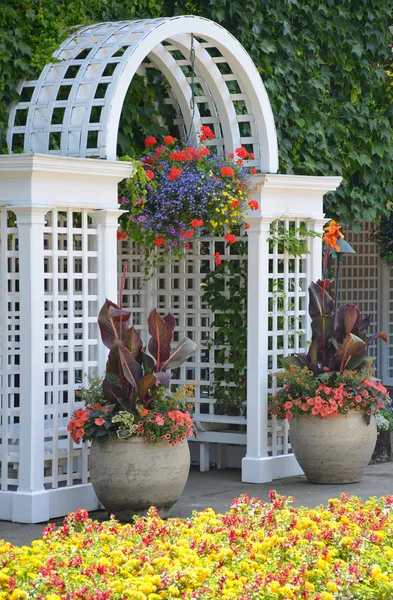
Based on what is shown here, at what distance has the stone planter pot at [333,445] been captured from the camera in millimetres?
9203

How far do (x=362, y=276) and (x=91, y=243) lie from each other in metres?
7.10

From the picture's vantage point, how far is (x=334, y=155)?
37.1ft

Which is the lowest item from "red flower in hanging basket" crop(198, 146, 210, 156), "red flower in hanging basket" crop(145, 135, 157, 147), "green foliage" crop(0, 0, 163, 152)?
"red flower in hanging basket" crop(198, 146, 210, 156)

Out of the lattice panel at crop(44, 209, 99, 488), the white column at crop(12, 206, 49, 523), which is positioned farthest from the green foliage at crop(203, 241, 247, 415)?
the white column at crop(12, 206, 49, 523)

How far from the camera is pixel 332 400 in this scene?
9.08m

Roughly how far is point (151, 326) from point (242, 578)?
10.5ft

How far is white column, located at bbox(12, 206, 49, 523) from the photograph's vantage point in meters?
7.84

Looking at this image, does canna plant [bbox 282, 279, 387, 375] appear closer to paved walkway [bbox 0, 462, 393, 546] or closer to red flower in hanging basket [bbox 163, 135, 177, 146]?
paved walkway [bbox 0, 462, 393, 546]

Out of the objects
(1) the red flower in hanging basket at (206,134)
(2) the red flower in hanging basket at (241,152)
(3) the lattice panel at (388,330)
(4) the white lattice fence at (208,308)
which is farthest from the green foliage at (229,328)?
(3) the lattice panel at (388,330)

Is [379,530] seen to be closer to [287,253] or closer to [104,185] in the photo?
[104,185]

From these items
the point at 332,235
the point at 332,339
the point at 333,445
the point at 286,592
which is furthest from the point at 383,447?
the point at 286,592

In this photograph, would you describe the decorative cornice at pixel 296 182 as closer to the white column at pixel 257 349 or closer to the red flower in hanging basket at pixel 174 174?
the white column at pixel 257 349

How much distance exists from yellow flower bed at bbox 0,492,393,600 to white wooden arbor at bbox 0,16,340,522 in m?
2.25

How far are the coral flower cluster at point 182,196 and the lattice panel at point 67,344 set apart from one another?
0.47 metres
